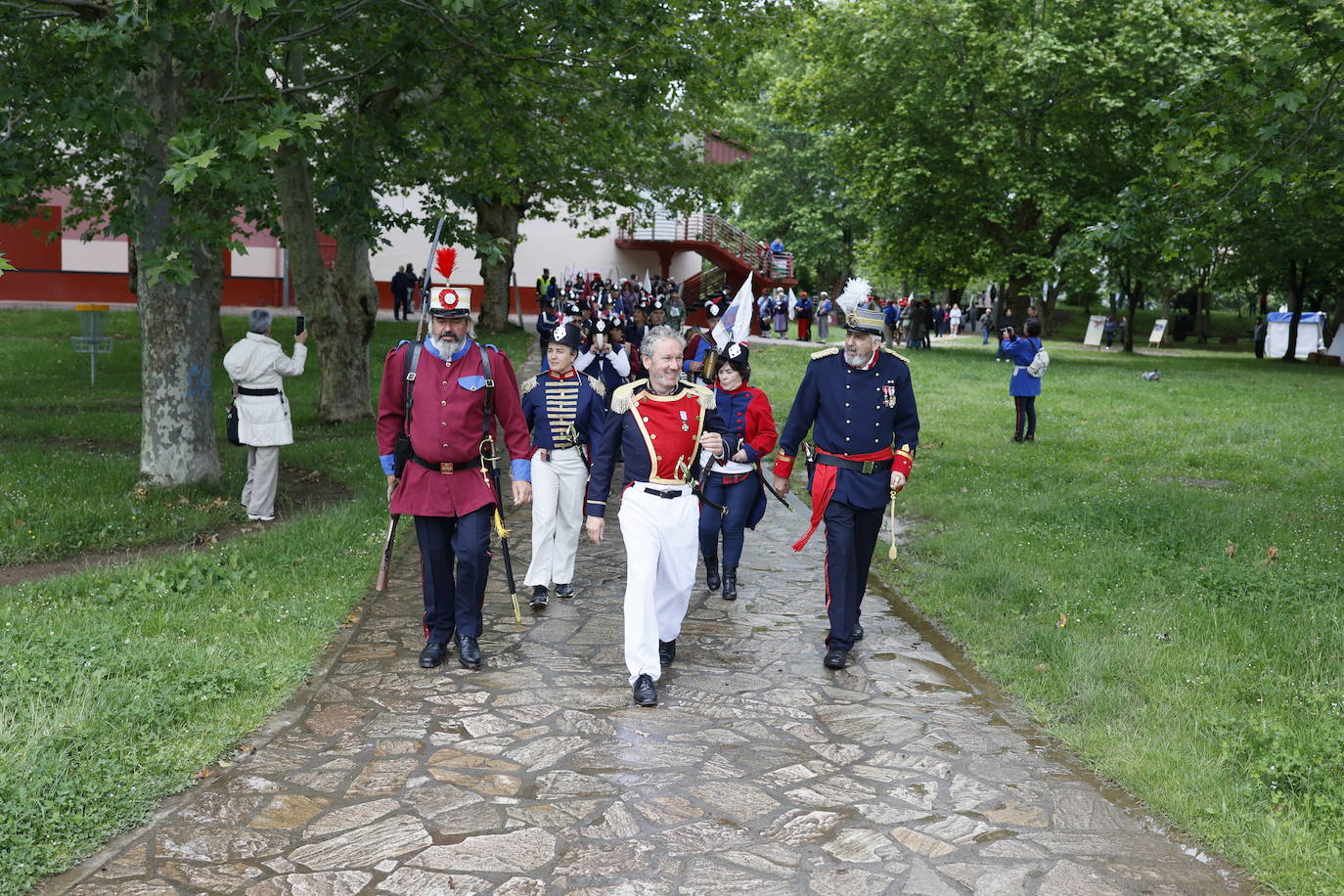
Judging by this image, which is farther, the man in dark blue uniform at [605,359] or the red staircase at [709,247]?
the red staircase at [709,247]

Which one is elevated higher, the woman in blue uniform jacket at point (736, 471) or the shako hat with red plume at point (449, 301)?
the shako hat with red plume at point (449, 301)

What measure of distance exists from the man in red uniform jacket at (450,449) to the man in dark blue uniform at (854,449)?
6.23 ft

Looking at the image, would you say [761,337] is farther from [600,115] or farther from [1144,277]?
[600,115]

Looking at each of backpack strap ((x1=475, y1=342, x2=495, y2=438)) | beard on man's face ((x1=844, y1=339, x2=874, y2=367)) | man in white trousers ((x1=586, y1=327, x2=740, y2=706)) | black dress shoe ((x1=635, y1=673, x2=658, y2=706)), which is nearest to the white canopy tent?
beard on man's face ((x1=844, y1=339, x2=874, y2=367))

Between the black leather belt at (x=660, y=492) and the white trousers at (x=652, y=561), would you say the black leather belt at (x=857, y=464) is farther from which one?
the black leather belt at (x=660, y=492)

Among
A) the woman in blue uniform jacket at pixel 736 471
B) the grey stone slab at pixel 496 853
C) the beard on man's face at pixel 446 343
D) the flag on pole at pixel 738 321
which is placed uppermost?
the flag on pole at pixel 738 321

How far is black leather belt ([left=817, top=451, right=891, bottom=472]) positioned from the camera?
743 cm

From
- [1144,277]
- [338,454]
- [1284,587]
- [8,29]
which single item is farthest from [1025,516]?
[1144,277]

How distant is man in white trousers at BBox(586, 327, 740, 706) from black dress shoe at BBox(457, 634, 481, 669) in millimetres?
1036

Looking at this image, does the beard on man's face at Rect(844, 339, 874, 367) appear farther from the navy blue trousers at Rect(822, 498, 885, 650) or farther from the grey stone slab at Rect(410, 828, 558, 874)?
the grey stone slab at Rect(410, 828, 558, 874)

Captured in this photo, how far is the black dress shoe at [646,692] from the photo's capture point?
661cm

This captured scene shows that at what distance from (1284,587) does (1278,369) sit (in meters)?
29.9

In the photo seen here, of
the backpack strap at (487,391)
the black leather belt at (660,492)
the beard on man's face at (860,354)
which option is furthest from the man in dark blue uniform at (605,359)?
the black leather belt at (660,492)

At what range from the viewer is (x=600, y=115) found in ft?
54.5
